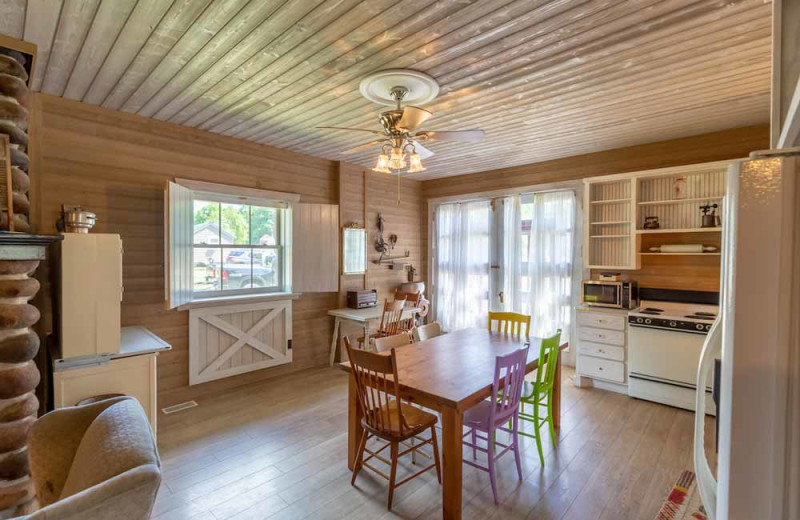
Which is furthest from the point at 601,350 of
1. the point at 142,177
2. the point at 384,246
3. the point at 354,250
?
the point at 142,177

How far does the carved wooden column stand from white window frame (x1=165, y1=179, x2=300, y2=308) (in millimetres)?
1259

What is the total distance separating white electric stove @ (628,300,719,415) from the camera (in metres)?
3.55

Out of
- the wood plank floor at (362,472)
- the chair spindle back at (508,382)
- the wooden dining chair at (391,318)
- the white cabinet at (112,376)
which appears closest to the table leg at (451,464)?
the wood plank floor at (362,472)

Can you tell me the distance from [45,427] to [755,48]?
4080 mm

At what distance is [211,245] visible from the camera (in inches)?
162

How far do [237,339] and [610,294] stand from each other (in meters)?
4.19

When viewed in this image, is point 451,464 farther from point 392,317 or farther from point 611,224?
point 611,224

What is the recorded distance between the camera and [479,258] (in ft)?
19.2

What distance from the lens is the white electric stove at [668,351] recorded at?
355cm

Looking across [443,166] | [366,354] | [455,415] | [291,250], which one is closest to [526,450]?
[455,415]

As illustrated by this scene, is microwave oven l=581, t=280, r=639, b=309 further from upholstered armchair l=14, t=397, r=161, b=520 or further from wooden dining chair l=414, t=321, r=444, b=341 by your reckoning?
upholstered armchair l=14, t=397, r=161, b=520

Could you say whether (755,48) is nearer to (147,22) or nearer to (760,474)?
(760,474)

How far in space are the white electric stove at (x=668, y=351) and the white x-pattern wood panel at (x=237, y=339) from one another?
12.7ft

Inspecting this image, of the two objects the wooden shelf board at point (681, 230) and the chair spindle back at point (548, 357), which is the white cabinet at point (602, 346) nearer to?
the wooden shelf board at point (681, 230)
